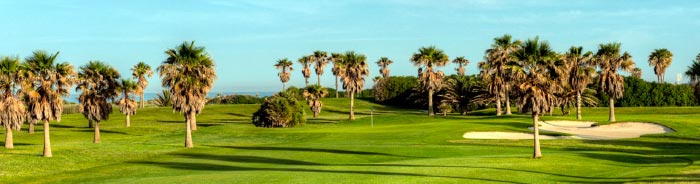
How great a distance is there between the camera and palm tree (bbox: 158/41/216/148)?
48.1 m

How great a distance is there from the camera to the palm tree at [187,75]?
1893 inches

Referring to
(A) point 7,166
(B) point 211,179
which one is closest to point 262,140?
(A) point 7,166

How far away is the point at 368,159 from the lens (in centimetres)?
3988

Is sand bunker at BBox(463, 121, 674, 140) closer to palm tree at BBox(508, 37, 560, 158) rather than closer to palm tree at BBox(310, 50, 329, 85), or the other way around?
A: palm tree at BBox(508, 37, 560, 158)

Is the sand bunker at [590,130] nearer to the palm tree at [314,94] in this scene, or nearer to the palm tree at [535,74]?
the palm tree at [535,74]

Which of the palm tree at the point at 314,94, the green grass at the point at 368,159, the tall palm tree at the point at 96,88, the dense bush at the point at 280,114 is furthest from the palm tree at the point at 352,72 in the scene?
the tall palm tree at the point at 96,88

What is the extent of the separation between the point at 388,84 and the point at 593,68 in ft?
236

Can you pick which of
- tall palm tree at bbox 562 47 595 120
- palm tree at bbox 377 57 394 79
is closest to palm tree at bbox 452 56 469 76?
palm tree at bbox 377 57 394 79

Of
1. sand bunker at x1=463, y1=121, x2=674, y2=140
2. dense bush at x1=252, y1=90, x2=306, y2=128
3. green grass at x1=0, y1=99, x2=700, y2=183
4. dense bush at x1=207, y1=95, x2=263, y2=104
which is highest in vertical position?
dense bush at x1=207, y1=95, x2=263, y2=104

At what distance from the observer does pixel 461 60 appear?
545 ft

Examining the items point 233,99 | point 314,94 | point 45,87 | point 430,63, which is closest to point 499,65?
point 430,63

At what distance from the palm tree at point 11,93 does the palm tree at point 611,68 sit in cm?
5730

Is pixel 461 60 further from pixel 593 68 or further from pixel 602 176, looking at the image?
pixel 602 176

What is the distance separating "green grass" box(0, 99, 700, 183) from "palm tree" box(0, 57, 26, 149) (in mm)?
2823
